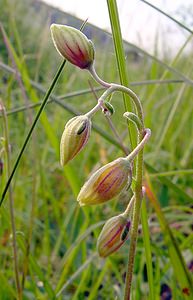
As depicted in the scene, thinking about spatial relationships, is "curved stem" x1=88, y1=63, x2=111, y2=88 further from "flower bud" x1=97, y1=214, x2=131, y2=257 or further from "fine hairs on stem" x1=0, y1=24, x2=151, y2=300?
"flower bud" x1=97, y1=214, x2=131, y2=257

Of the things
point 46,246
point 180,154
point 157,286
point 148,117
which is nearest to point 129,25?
point 180,154

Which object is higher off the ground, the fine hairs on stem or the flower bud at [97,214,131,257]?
the fine hairs on stem

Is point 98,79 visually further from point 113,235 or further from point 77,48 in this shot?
point 113,235

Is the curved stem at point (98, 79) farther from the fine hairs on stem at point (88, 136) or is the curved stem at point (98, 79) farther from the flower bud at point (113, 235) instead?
the flower bud at point (113, 235)

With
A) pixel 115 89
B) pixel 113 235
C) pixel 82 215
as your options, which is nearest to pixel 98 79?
pixel 115 89

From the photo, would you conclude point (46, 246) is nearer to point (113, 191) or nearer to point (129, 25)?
point (113, 191)

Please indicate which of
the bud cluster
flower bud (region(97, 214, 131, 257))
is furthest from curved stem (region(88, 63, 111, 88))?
flower bud (region(97, 214, 131, 257))

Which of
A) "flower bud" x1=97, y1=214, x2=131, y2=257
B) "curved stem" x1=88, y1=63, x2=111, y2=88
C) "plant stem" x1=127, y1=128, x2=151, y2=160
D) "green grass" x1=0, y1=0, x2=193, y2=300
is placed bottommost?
"green grass" x1=0, y1=0, x2=193, y2=300
